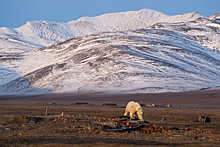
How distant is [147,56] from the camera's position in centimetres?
15312

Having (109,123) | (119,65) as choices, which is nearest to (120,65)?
(119,65)

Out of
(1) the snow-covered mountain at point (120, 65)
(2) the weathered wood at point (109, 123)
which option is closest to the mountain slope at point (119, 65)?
(1) the snow-covered mountain at point (120, 65)

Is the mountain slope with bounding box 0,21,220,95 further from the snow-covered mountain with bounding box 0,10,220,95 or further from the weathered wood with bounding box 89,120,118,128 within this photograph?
the weathered wood with bounding box 89,120,118,128

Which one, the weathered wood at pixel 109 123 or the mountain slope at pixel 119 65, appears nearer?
the weathered wood at pixel 109 123

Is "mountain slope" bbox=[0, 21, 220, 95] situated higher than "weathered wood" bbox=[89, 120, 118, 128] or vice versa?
"mountain slope" bbox=[0, 21, 220, 95]

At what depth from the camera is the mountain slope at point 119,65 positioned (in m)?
135

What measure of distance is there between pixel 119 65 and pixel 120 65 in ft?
1.88

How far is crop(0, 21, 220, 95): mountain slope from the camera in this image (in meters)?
135

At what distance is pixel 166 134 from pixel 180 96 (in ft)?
293

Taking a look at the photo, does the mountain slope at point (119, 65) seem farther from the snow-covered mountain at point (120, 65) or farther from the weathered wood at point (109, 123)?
the weathered wood at point (109, 123)

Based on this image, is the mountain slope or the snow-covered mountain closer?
the mountain slope

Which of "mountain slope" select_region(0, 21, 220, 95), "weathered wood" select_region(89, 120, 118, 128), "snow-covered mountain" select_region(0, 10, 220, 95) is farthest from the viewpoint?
"snow-covered mountain" select_region(0, 10, 220, 95)

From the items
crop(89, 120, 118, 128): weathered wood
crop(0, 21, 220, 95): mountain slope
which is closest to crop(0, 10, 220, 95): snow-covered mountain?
crop(0, 21, 220, 95): mountain slope

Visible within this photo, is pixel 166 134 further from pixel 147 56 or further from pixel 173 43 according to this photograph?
pixel 173 43
